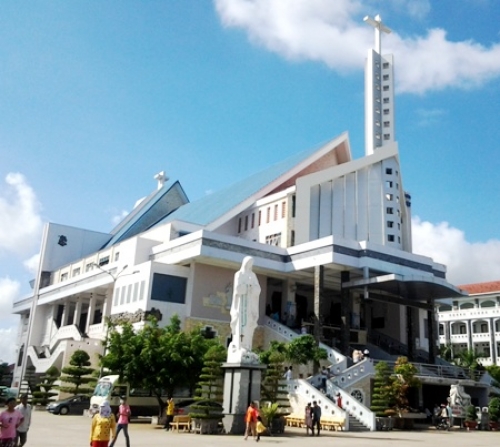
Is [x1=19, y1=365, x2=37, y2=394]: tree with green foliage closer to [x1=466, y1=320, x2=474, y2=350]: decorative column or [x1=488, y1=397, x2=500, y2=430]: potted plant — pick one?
[x1=488, y1=397, x2=500, y2=430]: potted plant

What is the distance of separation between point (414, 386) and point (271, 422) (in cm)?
1049

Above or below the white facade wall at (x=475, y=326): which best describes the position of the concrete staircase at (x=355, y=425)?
below

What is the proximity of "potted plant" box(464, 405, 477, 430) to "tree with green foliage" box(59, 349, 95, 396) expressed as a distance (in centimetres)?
1890

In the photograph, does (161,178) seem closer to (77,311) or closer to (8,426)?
(77,311)

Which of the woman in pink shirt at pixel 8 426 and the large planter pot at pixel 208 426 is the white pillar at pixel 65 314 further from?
the woman in pink shirt at pixel 8 426

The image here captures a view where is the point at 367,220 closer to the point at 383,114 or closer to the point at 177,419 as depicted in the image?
the point at 383,114

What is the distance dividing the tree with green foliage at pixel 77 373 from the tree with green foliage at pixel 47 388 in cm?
159

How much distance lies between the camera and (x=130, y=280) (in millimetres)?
32938

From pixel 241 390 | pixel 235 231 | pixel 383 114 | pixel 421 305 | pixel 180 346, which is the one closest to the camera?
pixel 241 390

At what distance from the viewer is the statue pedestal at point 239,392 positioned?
17.2 meters

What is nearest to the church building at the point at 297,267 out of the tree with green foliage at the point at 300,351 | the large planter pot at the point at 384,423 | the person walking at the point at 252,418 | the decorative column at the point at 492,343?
the tree with green foliage at the point at 300,351

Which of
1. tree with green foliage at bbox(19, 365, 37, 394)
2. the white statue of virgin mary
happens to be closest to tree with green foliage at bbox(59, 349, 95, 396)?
tree with green foliage at bbox(19, 365, 37, 394)

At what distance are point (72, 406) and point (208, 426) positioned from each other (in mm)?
13862

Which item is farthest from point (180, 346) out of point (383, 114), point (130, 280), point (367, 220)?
point (383, 114)
